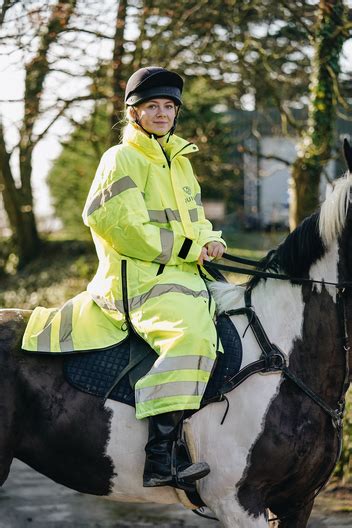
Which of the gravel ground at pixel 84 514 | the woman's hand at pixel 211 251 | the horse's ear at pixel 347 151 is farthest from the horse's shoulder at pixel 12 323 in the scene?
the gravel ground at pixel 84 514

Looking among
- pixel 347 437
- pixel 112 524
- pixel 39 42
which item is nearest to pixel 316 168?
pixel 347 437

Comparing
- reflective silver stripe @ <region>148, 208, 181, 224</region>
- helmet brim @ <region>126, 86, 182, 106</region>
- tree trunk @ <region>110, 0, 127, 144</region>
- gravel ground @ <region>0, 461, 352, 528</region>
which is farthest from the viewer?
tree trunk @ <region>110, 0, 127, 144</region>

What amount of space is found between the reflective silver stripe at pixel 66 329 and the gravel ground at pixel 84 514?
7.55ft

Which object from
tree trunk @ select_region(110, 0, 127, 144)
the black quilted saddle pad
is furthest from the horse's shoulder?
tree trunk @ select_region(110, 0, 127, 144)

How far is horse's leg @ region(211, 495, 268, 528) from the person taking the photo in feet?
10.9

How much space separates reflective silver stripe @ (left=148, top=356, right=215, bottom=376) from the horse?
0.20m

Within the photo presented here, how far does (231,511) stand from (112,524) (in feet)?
7.42

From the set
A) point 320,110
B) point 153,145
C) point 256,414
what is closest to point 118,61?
point 320,110

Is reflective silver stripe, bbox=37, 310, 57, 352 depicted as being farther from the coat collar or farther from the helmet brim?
the helmet brim

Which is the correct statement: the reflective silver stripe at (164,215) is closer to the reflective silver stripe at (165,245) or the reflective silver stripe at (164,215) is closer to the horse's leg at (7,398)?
the reflective silver stripe at (165,245)

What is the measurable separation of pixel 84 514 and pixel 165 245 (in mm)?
2994

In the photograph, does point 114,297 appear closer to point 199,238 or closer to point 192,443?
point 199,238

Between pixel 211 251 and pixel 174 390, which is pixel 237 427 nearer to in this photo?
pixel 174 390

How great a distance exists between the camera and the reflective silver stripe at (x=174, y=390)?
3.31m
